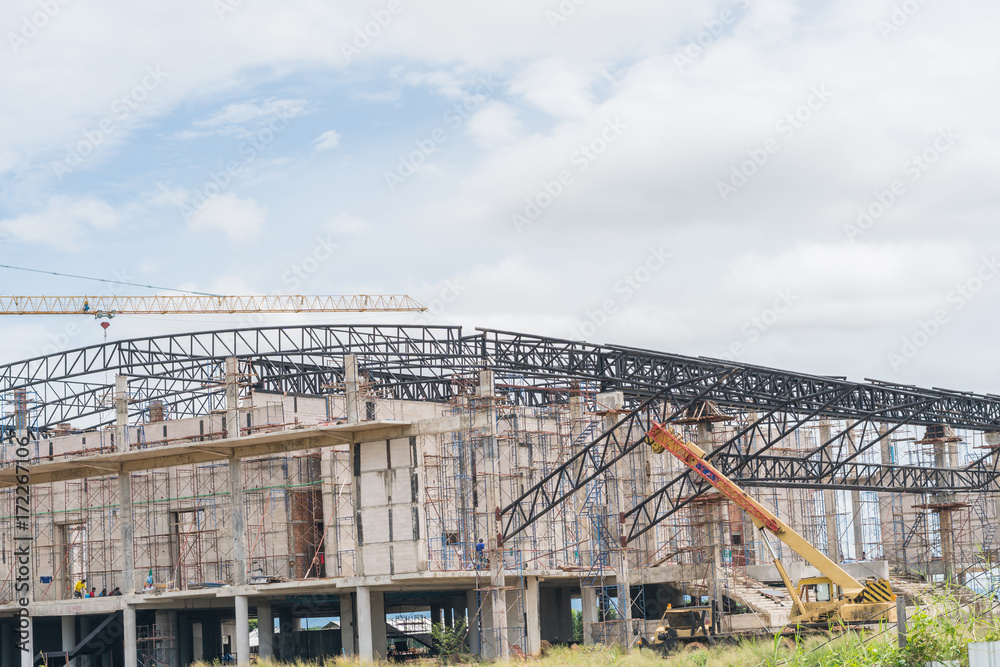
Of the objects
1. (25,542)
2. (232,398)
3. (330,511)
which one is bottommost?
(25,542)

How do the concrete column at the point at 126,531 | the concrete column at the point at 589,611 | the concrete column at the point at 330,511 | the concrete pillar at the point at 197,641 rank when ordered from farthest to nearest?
1. the concrete pillar at the point at 197,641
2. the concrete column at the point at 126,531
3. the concrete column at the point at 589,611
4. the concrete column at the point at 330,511

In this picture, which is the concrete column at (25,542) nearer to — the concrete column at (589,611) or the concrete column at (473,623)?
the concrete column at (473,623)

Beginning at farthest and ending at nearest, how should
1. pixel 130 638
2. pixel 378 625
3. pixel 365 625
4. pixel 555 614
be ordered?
pixel 555 614, pixel 130 638, pixel 378 625, pixel 365 625

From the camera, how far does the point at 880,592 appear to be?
1321 inches

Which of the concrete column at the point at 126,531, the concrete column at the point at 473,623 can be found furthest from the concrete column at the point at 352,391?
the concrete column at the point at 126,531

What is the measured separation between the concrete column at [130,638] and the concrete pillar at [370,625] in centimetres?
893

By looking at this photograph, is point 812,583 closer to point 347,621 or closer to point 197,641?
point 347,621

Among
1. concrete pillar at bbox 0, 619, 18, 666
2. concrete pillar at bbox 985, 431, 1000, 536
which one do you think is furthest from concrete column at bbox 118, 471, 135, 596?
concrete pillar at bbox 985, 431, 1000, 536

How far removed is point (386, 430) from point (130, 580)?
12550 millimetres

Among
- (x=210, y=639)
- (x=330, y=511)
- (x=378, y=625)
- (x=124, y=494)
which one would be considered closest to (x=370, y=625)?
(x=378, y=625)

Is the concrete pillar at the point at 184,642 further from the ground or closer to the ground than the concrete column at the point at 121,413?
closer to the ground

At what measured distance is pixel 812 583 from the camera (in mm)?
35594

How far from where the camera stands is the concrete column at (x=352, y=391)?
3797cm

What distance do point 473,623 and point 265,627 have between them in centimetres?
790
